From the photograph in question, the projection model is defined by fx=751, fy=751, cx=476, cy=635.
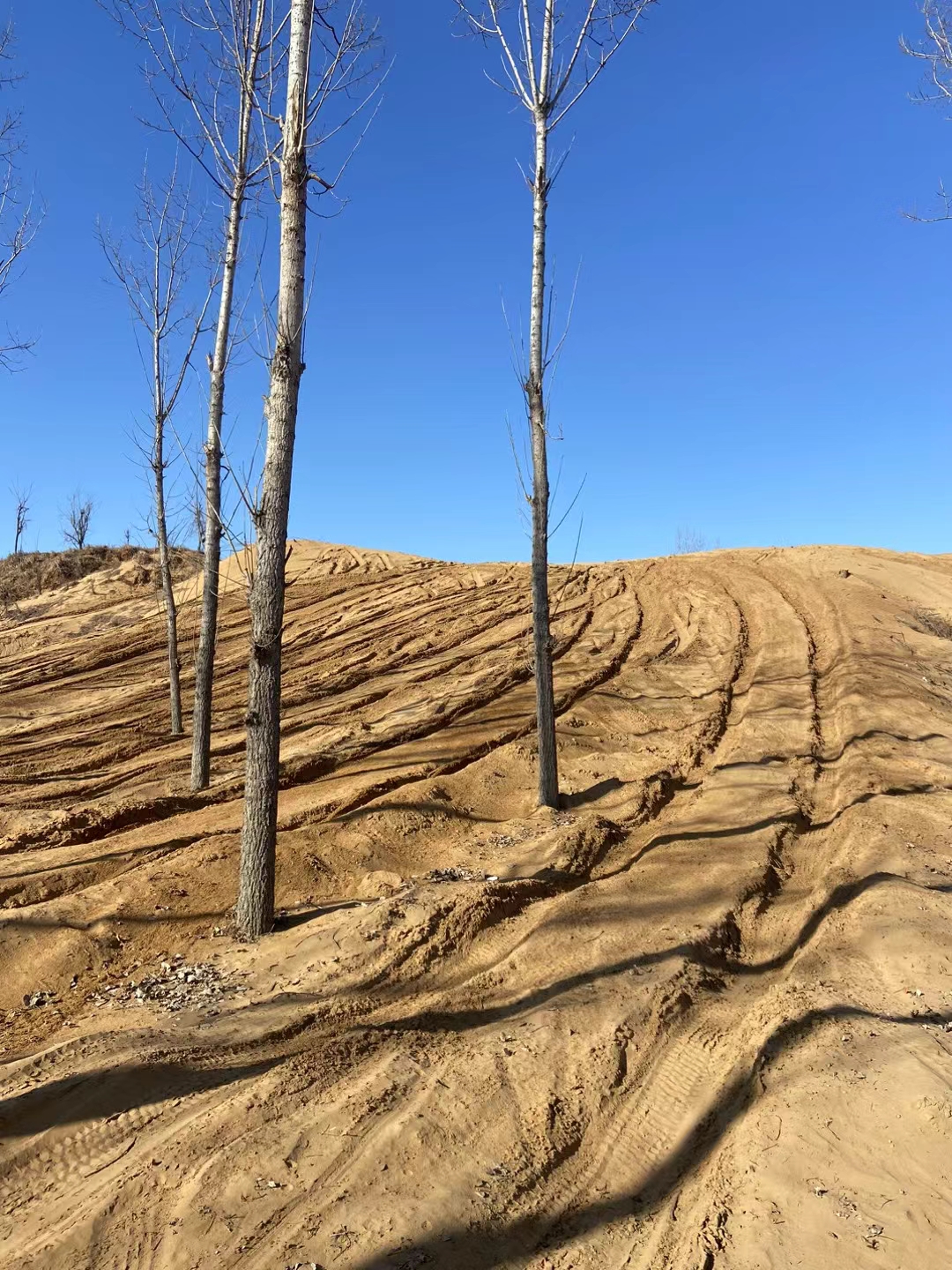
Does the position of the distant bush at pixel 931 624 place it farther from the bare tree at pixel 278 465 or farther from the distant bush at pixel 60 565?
the distant bush at pixel 60 565

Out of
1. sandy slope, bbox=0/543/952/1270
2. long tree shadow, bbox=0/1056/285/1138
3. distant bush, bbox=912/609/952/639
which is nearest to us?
sandy slope, bbox=0/543/952/1270


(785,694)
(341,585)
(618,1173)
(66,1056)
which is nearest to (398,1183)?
(618,1173)

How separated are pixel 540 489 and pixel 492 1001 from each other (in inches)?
195

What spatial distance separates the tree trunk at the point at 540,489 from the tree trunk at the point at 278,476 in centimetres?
296

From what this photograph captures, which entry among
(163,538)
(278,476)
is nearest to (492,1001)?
(278,476)

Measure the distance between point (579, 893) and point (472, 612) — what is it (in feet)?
42.5

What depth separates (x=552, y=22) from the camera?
24.4 feet

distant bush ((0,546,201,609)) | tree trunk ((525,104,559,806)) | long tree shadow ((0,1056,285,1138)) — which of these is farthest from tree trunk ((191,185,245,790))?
distant bush ((0,546,201,609))

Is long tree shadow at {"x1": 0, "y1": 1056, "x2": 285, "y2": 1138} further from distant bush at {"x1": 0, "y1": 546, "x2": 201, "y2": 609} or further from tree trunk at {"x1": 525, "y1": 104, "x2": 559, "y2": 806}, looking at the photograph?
distant bush at {"x1": 0, "y1": 546, "x2": 201, "y2": 609}

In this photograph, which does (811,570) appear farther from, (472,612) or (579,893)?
(579,893)

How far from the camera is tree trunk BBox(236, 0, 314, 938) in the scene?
5.10 metres

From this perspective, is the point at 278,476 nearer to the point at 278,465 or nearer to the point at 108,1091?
the point at 278,465

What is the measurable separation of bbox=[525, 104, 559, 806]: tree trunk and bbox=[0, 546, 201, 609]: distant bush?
24467mm

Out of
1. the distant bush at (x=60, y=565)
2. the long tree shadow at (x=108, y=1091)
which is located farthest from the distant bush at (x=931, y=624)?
the distant bush at (x=60, y=565)
